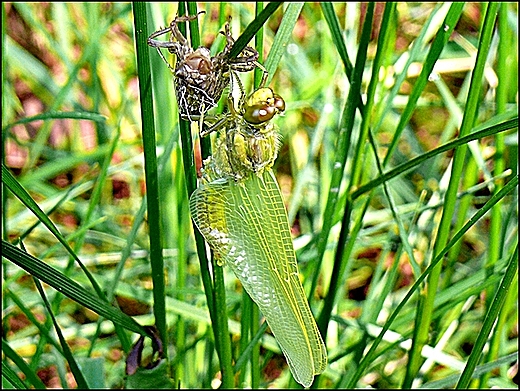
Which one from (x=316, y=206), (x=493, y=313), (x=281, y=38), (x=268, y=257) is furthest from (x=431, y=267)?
(x=316, y=206)

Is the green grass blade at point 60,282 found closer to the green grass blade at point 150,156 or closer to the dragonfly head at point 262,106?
the green grass blade at point 150,156

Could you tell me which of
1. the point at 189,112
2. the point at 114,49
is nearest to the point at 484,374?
the point at 189,112

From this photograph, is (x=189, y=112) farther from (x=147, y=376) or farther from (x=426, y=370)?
(x=426, y=370)

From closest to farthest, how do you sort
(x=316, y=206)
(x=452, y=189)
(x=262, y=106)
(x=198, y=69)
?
(x=198, y=69)
(x=262, y=106)
(x=452, y=189)
(x=316, y=206)

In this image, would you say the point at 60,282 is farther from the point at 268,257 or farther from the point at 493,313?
the point at 493,313

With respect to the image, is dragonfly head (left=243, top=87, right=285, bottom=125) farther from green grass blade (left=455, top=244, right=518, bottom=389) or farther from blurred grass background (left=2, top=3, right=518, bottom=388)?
green grass blade (left=455, top=244, right=518, bottom=389)

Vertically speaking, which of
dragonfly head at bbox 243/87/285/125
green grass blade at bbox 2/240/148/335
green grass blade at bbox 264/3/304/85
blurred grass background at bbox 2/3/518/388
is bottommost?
blurred grass background at bbox 2/3/518/388

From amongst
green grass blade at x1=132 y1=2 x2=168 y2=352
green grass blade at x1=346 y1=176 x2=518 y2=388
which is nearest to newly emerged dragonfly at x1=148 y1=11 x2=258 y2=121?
green grass blade at x1=132 y1=2 x2=168 y2=352

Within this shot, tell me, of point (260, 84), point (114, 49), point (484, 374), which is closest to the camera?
point (260, 84)
